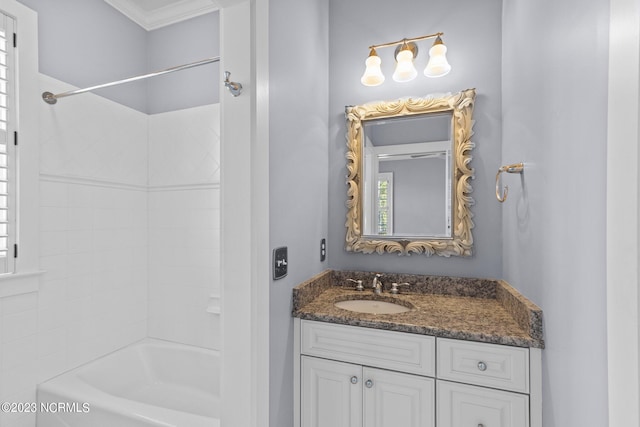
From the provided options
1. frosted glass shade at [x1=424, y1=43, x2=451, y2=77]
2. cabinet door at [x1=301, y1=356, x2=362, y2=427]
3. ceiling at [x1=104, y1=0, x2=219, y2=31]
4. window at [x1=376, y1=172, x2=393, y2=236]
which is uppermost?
ceiling at [x1=104, y1=0, x2=219, y2=31]

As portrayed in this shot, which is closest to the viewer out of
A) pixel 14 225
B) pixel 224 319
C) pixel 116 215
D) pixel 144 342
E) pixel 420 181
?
pixel 224 319

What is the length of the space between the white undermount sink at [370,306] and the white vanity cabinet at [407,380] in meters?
0.29

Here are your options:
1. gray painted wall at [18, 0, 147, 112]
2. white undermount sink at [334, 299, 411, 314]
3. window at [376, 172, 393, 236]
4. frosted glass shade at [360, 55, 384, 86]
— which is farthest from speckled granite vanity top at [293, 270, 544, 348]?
gray painted wall at [18, 0, 147, 112]

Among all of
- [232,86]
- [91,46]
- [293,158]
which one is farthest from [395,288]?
[91,46]

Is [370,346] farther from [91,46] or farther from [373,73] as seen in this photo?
[91,46]

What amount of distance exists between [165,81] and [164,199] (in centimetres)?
87

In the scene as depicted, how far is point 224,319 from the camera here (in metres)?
1.14

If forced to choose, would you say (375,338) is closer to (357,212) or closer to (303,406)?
(303,406)

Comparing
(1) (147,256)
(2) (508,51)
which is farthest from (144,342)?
(2) (508,51)

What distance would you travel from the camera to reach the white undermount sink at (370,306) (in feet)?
5.28

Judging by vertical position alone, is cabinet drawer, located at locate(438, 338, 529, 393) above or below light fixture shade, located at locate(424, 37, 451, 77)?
below

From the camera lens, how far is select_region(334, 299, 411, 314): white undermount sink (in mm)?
1608

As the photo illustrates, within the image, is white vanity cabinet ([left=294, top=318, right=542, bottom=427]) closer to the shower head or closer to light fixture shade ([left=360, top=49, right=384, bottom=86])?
the shower head

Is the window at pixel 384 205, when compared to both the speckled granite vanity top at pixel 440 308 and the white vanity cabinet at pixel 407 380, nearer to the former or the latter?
the speckled granite vanity top at pixel 440 308
